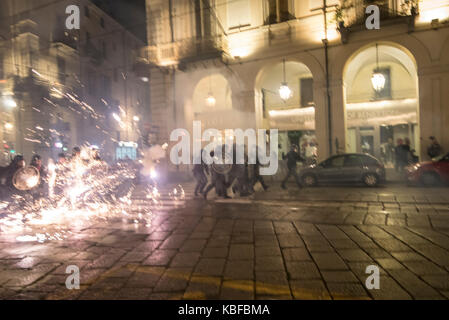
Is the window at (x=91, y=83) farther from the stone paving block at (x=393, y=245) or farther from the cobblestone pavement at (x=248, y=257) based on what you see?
the stone paving block at (x=393, y=245)

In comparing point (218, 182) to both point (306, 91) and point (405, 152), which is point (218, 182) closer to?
point (405, 152)

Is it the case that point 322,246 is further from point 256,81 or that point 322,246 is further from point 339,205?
point 256,81

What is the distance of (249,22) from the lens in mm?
14633

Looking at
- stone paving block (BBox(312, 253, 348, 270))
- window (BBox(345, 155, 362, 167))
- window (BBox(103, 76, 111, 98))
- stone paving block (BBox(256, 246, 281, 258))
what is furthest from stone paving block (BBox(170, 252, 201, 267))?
window (BBox(103, 76, 111, 98))

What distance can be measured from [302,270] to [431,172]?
914 centimetres

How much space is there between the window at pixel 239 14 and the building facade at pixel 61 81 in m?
5.81

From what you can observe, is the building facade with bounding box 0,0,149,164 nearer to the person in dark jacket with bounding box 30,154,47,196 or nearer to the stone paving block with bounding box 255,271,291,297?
the person in dark jacket with bounding box 30,154,47,196

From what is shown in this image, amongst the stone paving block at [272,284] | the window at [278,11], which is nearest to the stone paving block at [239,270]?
the stone paving block at [272,284]

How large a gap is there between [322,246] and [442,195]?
6.20 metres

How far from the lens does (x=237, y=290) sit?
3225mm

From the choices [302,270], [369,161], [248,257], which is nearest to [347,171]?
[369,161]

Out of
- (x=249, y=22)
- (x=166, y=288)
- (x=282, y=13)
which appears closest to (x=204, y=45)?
(x=249, y=22)

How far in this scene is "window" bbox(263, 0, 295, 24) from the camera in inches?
547

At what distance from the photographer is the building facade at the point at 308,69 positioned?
11.9 m
